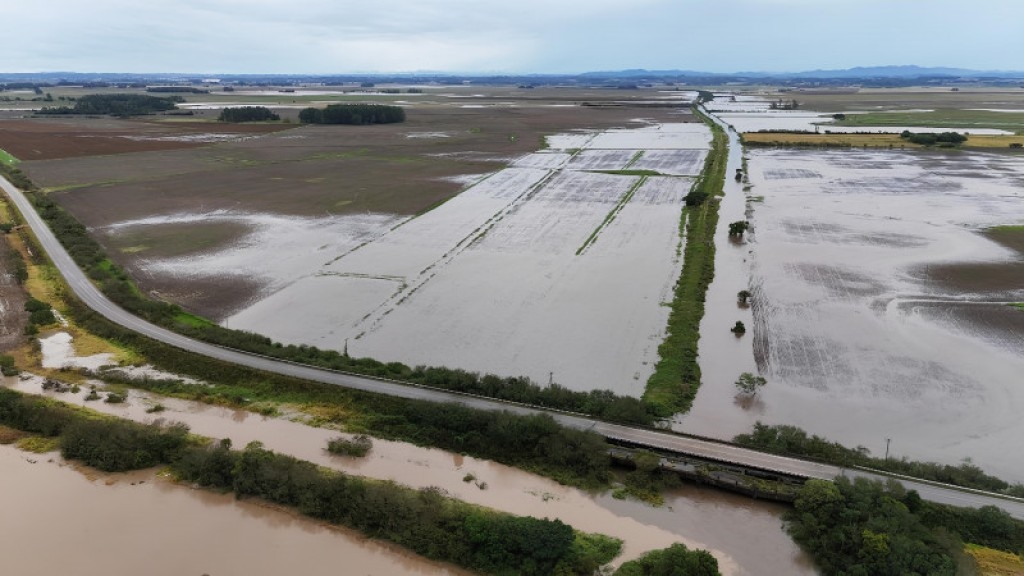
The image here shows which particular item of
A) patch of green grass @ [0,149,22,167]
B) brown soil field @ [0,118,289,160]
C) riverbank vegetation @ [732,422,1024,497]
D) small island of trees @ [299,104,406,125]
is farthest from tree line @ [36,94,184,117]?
riverbank vegetation @ [732,422,1024,497]

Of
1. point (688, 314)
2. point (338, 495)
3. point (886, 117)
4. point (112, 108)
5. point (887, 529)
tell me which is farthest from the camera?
point (112, 108)

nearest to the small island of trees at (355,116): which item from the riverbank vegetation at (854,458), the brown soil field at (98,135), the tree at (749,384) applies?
the brown soil field at (98,135)

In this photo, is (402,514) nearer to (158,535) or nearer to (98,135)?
(158,535)

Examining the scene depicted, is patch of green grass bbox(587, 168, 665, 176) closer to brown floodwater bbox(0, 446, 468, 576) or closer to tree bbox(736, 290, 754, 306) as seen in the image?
tree bbox(736, 290, 754, 306)

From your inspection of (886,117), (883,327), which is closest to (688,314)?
(883,327)

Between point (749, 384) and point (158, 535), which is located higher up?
point (749, 384)

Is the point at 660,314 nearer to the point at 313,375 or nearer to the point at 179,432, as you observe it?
the point at 313,375

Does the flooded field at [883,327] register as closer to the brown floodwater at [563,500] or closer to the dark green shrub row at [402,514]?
the brown floodwater at [563,500]
